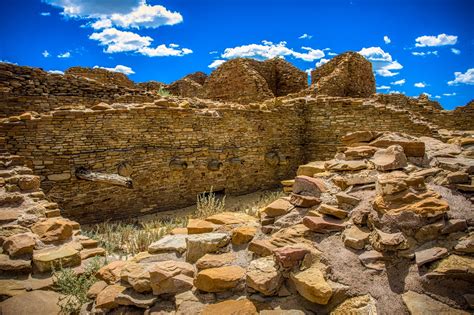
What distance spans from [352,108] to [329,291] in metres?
8.96

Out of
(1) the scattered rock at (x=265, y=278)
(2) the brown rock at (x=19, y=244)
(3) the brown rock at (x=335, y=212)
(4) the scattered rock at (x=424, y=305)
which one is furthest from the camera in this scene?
(2) the brown rock at (x=19, y=244)

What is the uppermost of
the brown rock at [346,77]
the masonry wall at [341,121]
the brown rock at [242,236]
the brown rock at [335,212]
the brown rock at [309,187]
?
the brown rock at [346,77]

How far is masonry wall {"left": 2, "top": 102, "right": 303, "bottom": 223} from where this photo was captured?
Result: 20.6ft

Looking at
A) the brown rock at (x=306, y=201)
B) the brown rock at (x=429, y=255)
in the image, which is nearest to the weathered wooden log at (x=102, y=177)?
the brown rock at (x=306, y=201)

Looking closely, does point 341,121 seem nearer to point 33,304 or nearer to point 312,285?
point 312,285

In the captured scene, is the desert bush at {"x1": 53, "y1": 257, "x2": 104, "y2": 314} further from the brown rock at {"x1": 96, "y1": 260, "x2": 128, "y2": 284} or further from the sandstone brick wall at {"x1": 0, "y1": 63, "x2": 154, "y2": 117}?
the sandstone brick wall at {"x1": 0, "y1": 63, "x2": 154, "y2": 117}

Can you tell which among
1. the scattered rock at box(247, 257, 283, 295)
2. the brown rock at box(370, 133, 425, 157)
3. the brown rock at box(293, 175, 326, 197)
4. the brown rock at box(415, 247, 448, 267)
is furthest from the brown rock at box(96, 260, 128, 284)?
the brown rock at box(370, 133, 425, 157)

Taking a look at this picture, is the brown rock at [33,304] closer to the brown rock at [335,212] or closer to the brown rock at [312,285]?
the brown rock at [312,285]

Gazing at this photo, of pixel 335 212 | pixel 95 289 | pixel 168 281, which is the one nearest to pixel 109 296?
pixel 95 289

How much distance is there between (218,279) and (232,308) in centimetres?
25

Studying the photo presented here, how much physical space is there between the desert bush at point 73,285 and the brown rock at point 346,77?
11.1 meters

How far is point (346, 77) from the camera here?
13.2 meters

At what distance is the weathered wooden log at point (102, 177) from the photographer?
607 centimetres

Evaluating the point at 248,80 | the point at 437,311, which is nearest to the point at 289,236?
the point at 437,311
